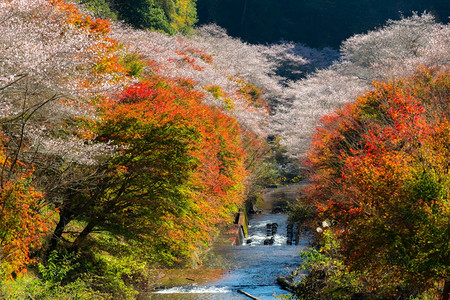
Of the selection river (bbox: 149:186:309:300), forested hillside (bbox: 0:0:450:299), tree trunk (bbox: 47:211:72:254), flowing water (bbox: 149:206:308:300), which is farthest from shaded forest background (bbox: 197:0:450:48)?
tree trunk (bbox: 47:211:72:254)

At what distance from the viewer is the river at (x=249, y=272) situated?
13711mm

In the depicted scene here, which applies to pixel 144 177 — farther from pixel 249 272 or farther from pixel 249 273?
pixel 249 272

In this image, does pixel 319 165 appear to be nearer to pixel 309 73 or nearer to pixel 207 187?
pixel 207 187

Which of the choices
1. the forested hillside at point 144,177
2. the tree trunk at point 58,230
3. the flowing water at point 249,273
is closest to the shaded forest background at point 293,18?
the forested hillside at point 144,177

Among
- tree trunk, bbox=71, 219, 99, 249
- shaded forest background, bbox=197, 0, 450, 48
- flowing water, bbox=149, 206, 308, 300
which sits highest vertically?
shaded forest background, bbox=197, 0, 450, 48

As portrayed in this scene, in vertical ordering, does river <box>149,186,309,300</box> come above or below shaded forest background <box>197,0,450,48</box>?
below

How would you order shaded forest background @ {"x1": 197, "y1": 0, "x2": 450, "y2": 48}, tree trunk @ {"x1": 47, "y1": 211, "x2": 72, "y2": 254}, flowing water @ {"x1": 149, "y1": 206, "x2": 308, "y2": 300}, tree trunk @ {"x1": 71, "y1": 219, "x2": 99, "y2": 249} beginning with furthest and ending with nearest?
shaded forest background @ {"x1": 197, "y1": 0, "x2": 450, "y2": 48} → flowing water @ {"x1": 149, "y1": 206, "x2": 308, "y2": 300} → tree trunk @ {"x1": 71, "y1": 219, "x2": 99, "y2": 249} → tree trunk @ {"x1": 47, "y1": 211, "x2": 72, "y2": 254}

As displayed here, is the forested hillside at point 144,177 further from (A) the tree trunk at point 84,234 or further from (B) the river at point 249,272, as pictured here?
(B) the river at point 249,272

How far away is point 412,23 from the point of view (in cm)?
4016

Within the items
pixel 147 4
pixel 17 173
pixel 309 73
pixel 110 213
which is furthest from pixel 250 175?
pixel 309 73

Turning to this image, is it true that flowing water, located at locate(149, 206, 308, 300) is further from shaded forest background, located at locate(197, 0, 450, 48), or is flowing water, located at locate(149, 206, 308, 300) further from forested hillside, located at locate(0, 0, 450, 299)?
shaded forest background, located at locate(197, 0, 450, 48)

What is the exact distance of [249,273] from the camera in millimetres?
17141

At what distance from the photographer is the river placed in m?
13.7

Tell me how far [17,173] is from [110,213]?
3.93 metres
